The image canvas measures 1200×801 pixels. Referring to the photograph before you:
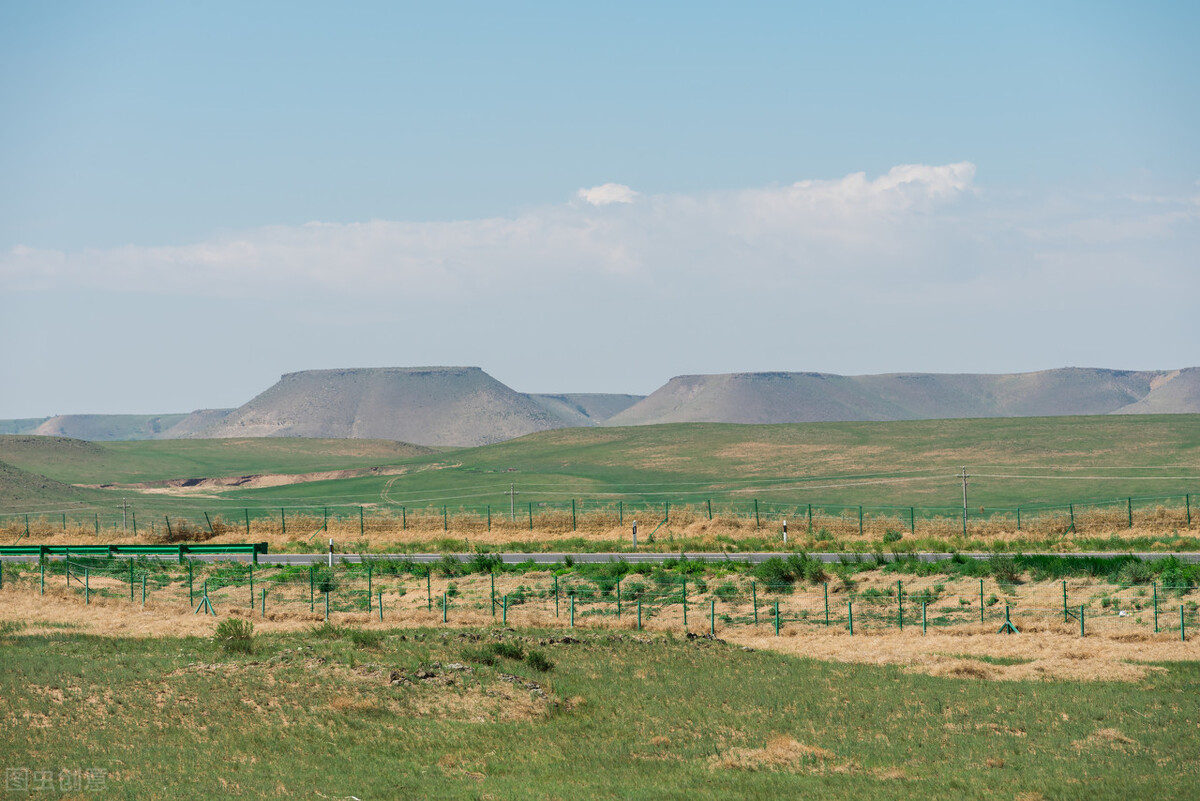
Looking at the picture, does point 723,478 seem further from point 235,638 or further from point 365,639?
point 235,638

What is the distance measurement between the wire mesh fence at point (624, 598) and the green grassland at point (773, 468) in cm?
4095

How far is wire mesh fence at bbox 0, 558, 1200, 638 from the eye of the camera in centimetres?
3959

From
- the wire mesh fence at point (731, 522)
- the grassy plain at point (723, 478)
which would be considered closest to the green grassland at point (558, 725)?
the wire mesh fence at point (731, 522)

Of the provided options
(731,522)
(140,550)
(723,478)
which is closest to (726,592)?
(731,522)

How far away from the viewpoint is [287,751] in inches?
938

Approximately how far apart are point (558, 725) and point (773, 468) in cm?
9564

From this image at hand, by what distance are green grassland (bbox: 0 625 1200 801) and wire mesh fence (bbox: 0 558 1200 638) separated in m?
7.26

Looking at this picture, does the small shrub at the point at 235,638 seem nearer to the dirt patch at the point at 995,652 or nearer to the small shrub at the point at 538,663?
the small shrub at the point at 538,663

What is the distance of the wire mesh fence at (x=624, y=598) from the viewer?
130 feet

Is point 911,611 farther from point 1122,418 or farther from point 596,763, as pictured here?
point 1122,418

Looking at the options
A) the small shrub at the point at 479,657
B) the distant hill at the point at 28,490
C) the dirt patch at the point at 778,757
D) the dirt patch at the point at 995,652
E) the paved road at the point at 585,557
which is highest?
the distant hill at the point at 28,490

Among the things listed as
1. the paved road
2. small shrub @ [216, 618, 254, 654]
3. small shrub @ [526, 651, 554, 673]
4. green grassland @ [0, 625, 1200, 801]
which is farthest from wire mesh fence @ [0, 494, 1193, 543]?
small shrub @ [216, 618, 254, 654]

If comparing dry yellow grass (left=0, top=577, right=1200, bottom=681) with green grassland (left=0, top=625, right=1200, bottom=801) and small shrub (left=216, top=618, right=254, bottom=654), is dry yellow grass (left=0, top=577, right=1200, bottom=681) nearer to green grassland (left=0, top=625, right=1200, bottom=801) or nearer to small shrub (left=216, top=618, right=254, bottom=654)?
green grassland (left=0, top=625, right=1200, bottom=801)

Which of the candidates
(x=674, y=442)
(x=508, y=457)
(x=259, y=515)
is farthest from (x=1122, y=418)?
(x=259, y=515)
